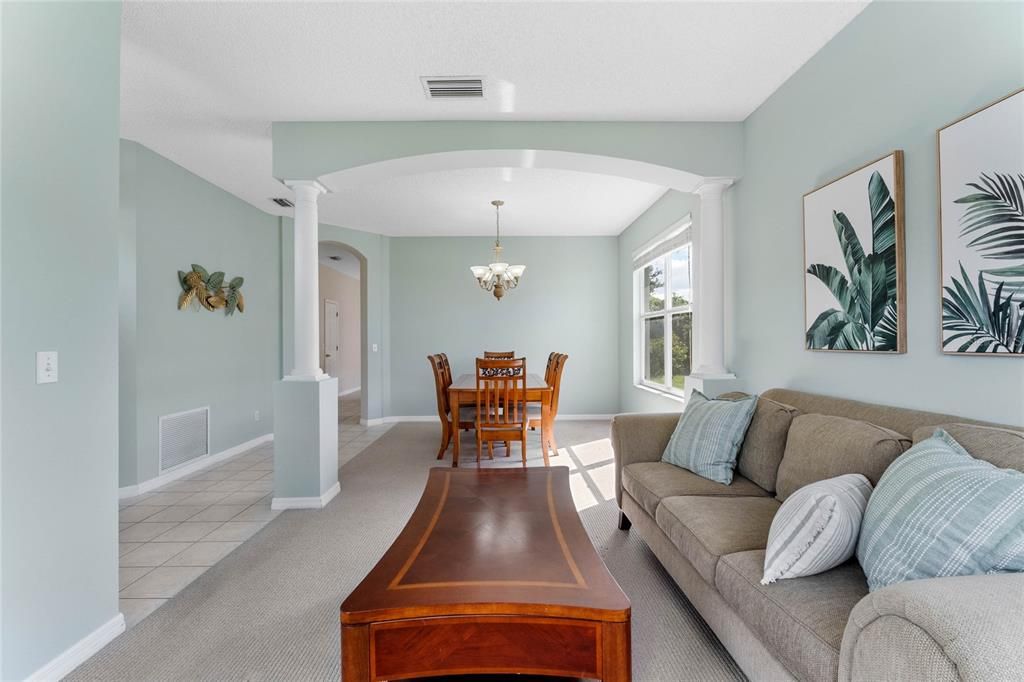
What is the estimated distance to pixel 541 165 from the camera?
3336 millimetres

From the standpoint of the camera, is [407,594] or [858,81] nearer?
[407,594]

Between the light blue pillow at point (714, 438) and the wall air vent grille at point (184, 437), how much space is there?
382 cm

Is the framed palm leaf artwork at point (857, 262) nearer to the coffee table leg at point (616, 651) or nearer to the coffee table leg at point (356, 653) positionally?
the coffee table leg at point (616, 651)

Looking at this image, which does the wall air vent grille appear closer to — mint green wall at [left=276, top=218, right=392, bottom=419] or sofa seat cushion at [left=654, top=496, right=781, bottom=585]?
mint green wall at [left=276, top=218, right=392, bottom=419]

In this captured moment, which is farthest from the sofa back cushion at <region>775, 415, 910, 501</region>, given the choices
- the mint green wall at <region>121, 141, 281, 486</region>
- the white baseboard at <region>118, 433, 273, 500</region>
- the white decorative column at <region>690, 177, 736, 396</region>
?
the mint green wall at <region>121, 141, 281, 486</region>

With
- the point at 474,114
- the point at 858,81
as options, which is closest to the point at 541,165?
the point at 474,114

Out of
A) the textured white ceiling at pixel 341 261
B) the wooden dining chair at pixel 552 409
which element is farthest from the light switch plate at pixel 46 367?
the textured white ceiling at pixel 341 261

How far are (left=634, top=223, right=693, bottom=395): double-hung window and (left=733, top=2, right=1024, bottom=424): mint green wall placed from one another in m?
1.37

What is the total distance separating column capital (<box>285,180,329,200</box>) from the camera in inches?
124

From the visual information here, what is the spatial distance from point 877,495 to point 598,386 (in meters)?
5.11

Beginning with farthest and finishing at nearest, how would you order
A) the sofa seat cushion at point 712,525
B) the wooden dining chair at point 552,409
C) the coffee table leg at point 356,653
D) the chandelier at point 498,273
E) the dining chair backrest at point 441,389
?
the chandelier at point 498,273, the dining chair backrest at point 441,389, the wooden dining chair at point 552,409, the sofa seat cushion at point 712,525, the coffee table leg at point 356,653

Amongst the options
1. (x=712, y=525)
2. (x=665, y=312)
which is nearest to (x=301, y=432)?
(x=712, y=525)

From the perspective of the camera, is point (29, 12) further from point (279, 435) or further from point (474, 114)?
point (279, 435)

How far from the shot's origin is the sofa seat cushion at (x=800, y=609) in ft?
3.53
